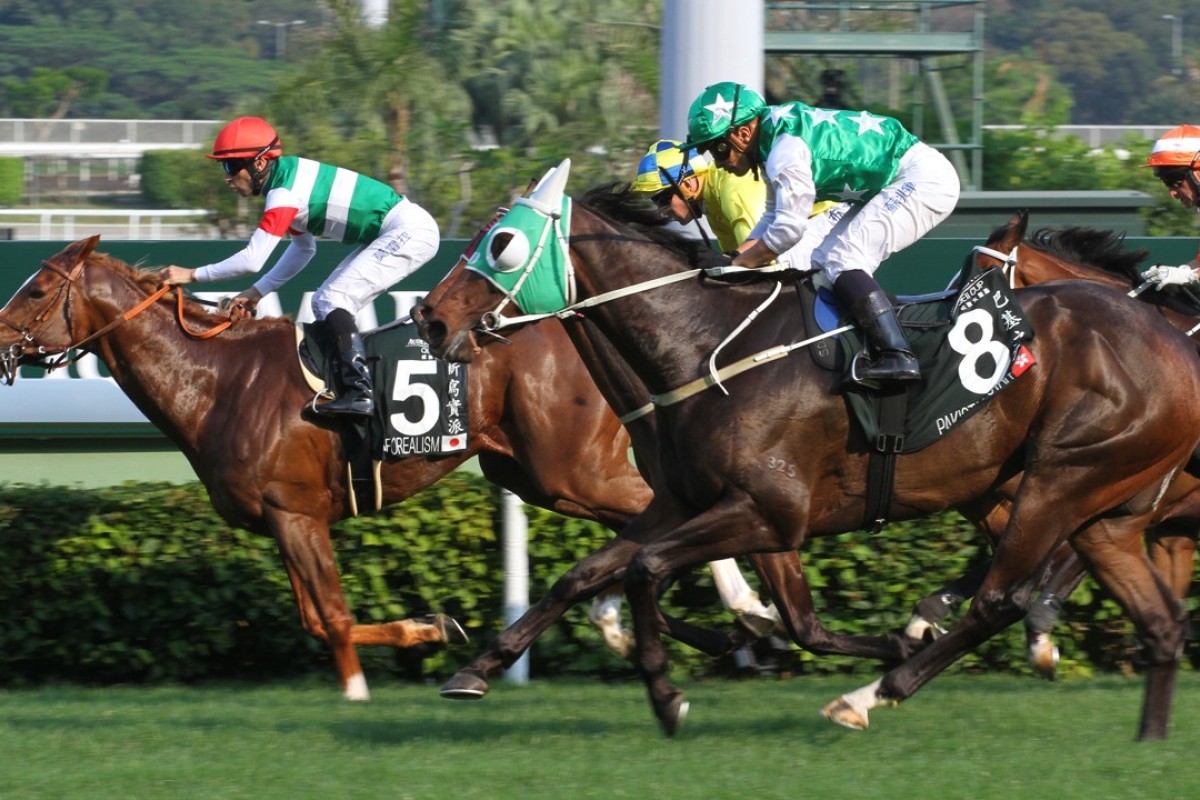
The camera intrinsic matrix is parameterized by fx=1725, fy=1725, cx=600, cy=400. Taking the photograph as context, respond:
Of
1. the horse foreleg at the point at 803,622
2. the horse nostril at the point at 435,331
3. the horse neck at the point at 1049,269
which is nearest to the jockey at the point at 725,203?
the horse neck at the point at 1049,269

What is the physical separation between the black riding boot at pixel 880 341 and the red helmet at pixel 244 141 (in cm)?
237

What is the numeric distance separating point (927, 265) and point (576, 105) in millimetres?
11254

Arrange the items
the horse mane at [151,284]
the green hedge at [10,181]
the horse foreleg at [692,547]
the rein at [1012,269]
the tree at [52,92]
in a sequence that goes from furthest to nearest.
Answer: the tree at [52,92] < the green hedge at [10,181] < the horse mane at [151,284] < the rein at [1012,269] < the horse foreleg at [692,547]

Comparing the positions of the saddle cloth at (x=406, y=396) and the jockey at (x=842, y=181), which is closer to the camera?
the jockey at (x=842, y=181)

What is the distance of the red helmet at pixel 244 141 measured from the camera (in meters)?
6.15

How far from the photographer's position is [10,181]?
37062 mm

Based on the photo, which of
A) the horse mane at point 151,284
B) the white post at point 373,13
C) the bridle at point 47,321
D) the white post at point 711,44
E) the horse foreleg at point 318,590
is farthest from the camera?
the white post at point 373,13

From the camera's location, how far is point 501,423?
6414mm

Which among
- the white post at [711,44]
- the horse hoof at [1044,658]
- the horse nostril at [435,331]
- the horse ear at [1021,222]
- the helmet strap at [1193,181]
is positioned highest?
the white post at [711,44]

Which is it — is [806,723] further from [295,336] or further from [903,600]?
[295,336]

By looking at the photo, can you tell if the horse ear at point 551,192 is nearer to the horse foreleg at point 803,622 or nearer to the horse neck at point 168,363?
the horse foreleg at point 803,622

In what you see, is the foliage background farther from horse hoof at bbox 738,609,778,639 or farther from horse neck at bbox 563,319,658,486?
horse neck at bbox 563,319,658,486

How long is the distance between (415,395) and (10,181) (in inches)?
1318

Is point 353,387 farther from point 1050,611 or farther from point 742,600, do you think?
point 1050,611
